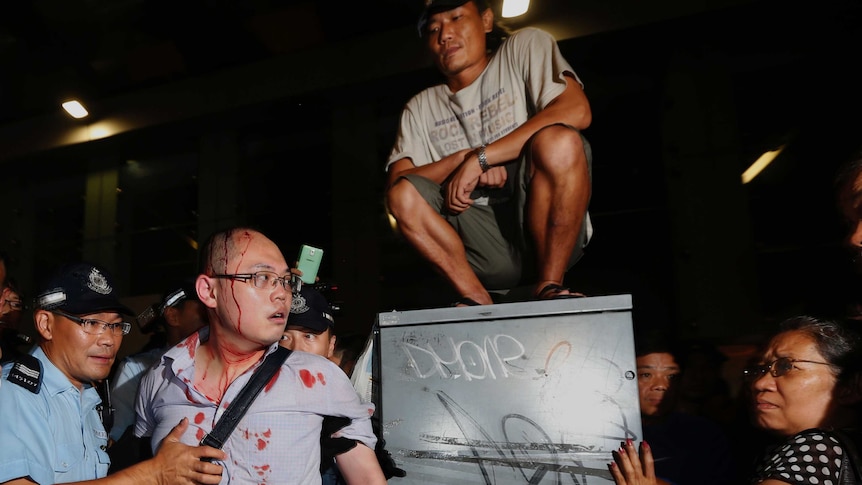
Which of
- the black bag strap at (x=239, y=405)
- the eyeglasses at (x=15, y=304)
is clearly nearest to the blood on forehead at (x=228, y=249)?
the black bag strap at (x=239, y=405)

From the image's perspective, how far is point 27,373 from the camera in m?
1.95

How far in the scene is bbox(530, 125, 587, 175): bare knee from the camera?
89.4 inches

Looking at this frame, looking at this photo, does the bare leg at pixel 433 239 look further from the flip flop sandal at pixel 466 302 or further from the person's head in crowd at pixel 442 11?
the person's head in crowd at pixel 442 11

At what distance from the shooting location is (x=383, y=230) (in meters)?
8.38

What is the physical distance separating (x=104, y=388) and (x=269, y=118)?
723 cm

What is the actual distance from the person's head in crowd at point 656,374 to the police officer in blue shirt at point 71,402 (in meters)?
2.07

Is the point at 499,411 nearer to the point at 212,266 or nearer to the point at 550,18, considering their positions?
the point at 212,266

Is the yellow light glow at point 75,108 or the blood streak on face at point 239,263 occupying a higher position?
the yellow light glow at point 75,108

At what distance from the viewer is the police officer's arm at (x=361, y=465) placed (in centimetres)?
183

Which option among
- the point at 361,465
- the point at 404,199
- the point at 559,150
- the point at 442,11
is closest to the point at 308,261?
the point at 404,199

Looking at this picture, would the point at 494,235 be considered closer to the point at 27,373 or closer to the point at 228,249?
the point at 228,249

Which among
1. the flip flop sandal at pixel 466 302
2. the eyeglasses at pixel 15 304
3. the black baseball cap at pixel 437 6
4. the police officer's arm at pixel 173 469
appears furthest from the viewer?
the eyeglasses at pixel 15 304

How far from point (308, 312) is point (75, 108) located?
762cm

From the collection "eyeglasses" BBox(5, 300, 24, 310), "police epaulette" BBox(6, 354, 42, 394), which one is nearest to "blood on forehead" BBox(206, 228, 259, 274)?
"police epaulette" BBox(6, 354, 42, 394)
